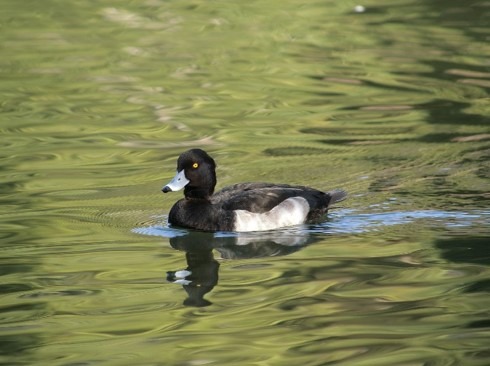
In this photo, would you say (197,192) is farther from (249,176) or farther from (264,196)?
(249,176)

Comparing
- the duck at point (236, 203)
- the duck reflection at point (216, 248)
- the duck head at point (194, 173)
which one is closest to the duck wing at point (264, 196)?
the duck at point (236, 203)

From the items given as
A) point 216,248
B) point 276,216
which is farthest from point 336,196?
point 216,248

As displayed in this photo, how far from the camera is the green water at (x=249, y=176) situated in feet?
27.7

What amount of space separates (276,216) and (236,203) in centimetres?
39

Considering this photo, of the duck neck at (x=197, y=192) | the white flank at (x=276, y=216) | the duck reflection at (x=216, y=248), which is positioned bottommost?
the duck reflection at (x=216, y=248)

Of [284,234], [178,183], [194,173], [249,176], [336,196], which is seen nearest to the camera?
[284,234]

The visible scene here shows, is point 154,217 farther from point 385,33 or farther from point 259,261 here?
point 385,33

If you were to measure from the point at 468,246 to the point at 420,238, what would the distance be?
51cm

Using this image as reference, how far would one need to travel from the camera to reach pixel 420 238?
11.0 m

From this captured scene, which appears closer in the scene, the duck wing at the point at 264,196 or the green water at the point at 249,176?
the green water at the point at 249,176

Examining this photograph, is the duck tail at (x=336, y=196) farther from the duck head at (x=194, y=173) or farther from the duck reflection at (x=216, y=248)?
the duck head at (x=194, y=173)

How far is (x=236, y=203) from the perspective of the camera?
1172 cm

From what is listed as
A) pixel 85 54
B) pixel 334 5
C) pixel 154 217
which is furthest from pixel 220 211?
pixel 334 5

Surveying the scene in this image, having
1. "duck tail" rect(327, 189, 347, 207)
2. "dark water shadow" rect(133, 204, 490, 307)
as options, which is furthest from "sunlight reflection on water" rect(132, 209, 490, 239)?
"duck tail" rect(327, 189, 347, 207)
